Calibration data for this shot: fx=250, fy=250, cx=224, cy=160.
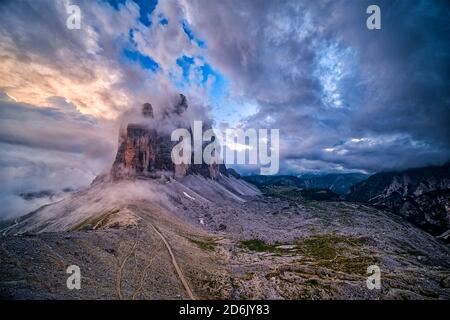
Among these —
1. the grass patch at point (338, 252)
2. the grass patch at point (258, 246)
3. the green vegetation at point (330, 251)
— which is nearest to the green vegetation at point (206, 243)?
the green vegetation at point (330, 251)

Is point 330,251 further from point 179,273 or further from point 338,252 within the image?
point 179,273

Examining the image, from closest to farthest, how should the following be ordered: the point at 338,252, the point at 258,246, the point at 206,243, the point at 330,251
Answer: the point at 338,252 < the point at 206,243 < the point at 330,251 < the point at 258,246

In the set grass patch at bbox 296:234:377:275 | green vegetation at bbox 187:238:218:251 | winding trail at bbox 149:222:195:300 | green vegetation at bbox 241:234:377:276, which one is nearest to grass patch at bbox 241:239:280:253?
green vegetation at bbox 241:234:377:276

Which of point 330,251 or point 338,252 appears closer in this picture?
point 338,252

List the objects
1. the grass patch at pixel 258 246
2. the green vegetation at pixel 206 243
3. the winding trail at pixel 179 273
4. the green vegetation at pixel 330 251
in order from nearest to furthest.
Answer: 1. the winding trail at pixel 179 273
2. the green vegetation at pixel 330 251
3. the green vegetation at pixel 206 243
4. the grass patch at pixel 258 246

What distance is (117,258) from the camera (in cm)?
7075

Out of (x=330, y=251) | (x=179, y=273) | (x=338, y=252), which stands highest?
(x=179, y=273)

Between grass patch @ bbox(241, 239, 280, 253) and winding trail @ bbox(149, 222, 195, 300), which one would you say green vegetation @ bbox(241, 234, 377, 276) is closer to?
grass patch @ bbox(241, 239, 280, 253)

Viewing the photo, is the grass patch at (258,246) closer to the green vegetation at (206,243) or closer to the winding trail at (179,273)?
the green vegetation at (206,243)

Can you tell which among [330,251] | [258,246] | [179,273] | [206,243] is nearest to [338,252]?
[330,251]
